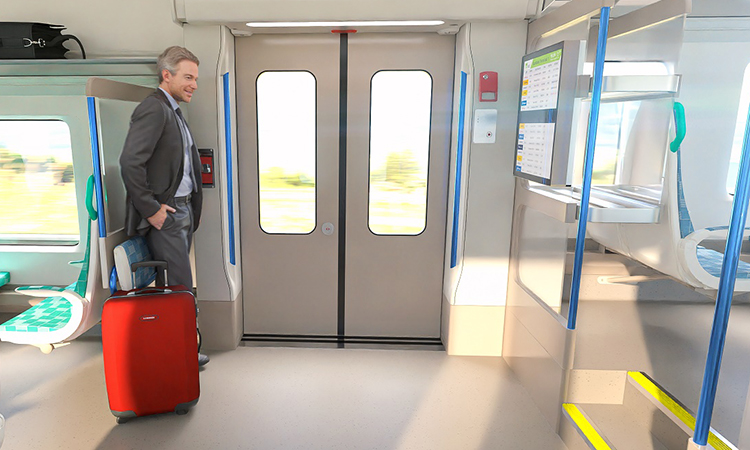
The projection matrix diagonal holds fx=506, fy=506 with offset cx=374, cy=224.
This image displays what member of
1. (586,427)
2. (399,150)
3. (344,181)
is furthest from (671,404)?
(344,181)

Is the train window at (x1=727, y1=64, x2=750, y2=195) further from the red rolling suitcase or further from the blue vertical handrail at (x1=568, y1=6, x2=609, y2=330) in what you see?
the red rolling suitcase

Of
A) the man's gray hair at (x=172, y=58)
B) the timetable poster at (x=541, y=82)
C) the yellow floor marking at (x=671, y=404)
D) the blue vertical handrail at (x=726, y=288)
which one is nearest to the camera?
the blue vertical handrail at (x=726, y=288)

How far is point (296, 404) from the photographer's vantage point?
333cm

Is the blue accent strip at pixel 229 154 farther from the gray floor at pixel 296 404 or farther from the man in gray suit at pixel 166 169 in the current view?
the gray floor at pixel 296 404

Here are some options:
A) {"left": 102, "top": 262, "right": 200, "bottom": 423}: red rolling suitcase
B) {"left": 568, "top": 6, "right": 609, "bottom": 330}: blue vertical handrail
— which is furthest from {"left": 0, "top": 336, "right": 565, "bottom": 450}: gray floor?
{"left": 568, "top": 6, "right": 609, "bottom": 330}: blue vertical handrail

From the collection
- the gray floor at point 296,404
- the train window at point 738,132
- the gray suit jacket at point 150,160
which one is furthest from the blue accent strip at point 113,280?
the train window at point 738,132

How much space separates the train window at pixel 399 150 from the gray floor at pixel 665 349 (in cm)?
152

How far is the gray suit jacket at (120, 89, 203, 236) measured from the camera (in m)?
3.14

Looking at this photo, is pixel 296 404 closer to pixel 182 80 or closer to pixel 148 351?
pixel 148 351

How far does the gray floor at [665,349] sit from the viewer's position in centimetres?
310

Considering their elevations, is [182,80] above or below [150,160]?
above

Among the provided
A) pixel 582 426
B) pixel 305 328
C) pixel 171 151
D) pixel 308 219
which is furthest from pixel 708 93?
pixel 171 151

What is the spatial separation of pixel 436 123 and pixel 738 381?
8.98 feet

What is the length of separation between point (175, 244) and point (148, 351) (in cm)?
78
